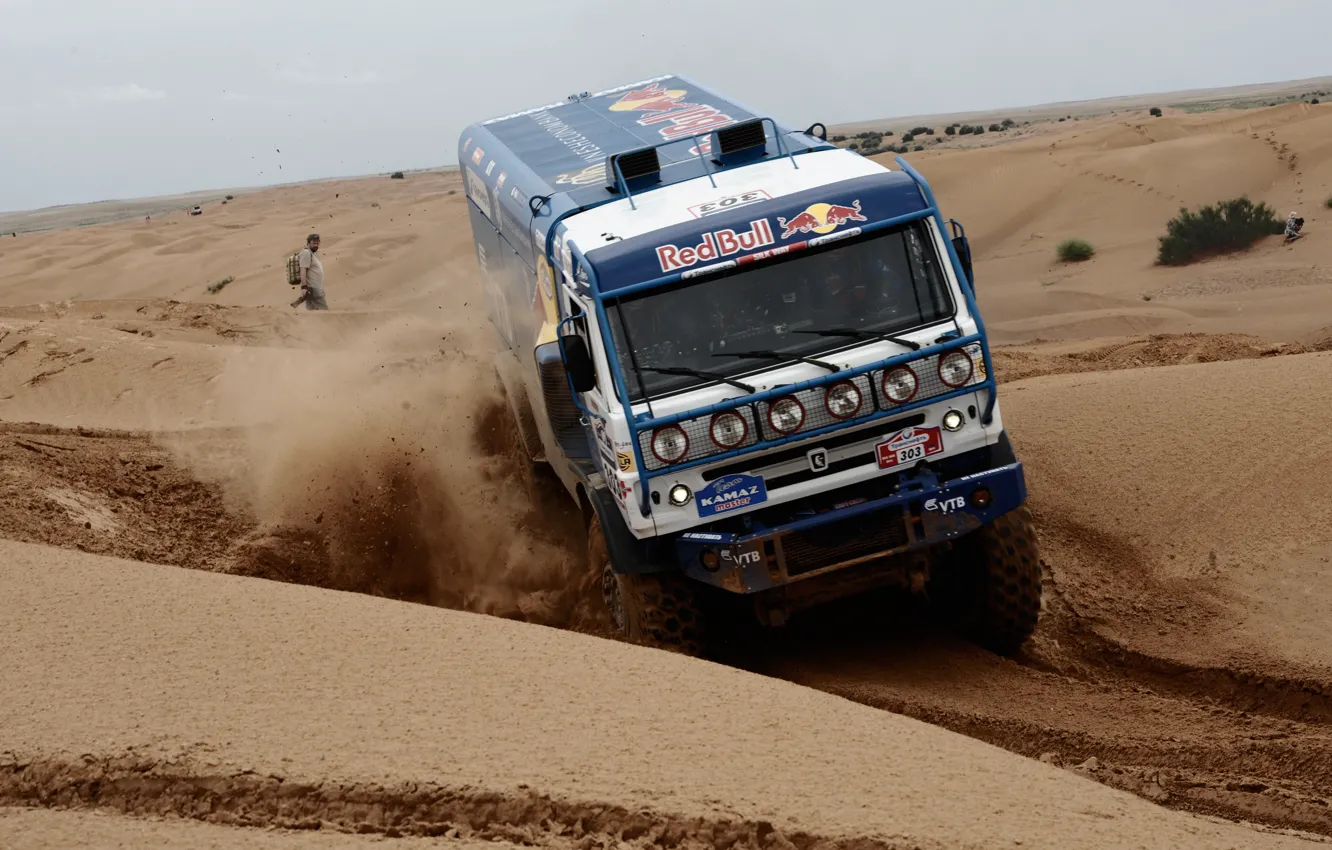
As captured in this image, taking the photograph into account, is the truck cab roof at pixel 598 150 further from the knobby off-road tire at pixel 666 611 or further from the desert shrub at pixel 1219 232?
the desert shrub at pixel 1219 232

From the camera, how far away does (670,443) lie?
7.39 meters

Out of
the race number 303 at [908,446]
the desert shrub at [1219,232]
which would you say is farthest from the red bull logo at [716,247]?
the desert shrub at [1219,232]

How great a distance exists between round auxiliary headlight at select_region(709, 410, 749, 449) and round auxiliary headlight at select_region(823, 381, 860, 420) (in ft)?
1.50

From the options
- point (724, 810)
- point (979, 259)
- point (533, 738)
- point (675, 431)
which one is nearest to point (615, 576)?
point (675, 431)

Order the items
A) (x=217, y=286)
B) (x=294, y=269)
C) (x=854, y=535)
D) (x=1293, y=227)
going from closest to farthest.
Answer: (x=854, y=535), (x=294, y=269), (x=1293, y=227), (x=217, y=286)

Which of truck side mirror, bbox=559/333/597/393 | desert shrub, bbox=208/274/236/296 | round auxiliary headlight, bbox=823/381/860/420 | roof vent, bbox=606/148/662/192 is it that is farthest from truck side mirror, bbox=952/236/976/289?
desert shrub, bbox=208/274/236/296

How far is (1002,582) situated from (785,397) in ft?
5.74

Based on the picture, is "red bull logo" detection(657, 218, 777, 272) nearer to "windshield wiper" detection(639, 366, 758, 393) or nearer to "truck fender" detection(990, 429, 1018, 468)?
"windshield wiper" detection(639, 366, 758, 393)

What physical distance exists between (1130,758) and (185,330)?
15949 mm

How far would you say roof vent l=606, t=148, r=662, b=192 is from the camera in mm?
8352

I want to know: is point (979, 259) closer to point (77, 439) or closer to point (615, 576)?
point (77, 439)

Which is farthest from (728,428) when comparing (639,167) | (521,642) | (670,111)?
(670,111)

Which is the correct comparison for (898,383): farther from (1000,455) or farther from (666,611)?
(666,611)

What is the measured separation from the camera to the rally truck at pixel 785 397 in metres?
7.47
